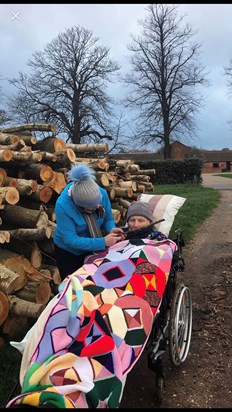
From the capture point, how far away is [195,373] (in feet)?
11.1

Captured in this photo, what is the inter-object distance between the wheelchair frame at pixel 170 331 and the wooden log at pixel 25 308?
1194mm

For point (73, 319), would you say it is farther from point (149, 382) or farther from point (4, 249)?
point (4, 249)

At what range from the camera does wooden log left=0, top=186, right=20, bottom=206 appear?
4723 mm

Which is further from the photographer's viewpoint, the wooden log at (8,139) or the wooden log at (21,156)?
the wooden log at (8,139)

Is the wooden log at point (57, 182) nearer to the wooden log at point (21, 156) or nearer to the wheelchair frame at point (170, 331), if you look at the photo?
the wooden log at point (21, 156)

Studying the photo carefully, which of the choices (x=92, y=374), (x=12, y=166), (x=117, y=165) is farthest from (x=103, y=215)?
(x=117, y=165)

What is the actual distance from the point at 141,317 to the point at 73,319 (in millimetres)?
504

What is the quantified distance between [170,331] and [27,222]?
2.34 m

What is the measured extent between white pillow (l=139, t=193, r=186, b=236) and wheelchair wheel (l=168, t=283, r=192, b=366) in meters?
0.71

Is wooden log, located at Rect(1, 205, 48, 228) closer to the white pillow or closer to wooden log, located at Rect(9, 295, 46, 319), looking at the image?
wooden log, located at Rect(9, 295, 46, 319)

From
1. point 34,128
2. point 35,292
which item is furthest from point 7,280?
point 34,128

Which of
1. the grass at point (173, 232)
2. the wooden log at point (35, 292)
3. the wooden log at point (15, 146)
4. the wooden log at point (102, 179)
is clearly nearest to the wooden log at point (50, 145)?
the wooden log at point (15, 146)

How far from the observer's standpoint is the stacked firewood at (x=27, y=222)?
13.2 feet

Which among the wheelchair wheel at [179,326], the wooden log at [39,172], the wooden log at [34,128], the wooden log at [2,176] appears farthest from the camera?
the wooden log at [34,128]
